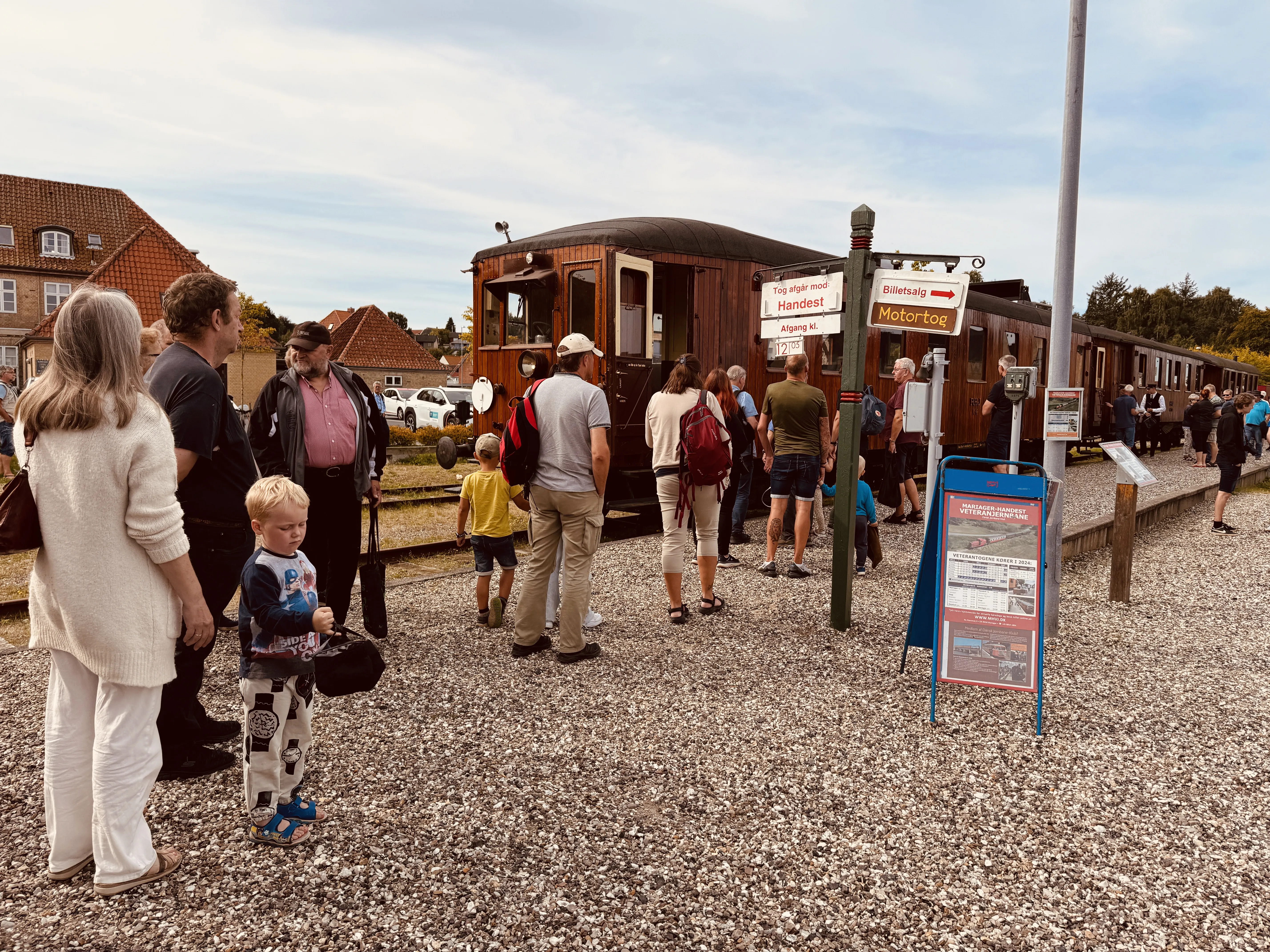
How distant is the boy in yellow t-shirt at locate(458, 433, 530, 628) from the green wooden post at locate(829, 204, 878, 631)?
2131mm

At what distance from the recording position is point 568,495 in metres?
4.98

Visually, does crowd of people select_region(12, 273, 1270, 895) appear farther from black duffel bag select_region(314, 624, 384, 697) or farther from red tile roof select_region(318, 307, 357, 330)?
red tile roof select_region(318, 307, 357, 330)

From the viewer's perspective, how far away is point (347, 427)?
4.97m

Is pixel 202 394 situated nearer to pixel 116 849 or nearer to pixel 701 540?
pixel 116 849

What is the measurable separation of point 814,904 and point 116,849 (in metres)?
2.27

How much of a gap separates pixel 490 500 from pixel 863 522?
3.62 metres

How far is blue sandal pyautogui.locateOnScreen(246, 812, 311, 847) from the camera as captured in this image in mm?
3020

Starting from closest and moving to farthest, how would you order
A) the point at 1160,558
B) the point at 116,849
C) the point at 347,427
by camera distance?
1. the point at 116,849
2. the point at 347,427
3. the point at 1160,558

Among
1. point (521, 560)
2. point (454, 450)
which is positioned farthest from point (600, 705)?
point (454, 450)

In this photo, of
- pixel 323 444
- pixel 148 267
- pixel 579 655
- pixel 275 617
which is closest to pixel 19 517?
pixel 275 617

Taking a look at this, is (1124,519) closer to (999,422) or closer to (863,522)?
(863,522)

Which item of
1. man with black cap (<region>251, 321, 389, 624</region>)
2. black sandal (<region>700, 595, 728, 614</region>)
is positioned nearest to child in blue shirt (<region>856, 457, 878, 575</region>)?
black sandal (<region>700, 595, 728, 614</region>)

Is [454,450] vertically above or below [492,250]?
below

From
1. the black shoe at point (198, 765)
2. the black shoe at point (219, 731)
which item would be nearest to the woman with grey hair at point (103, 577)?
the black shoe at point (198, 765)
